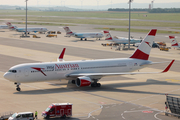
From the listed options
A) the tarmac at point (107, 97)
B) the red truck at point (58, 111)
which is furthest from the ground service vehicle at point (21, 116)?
the tarmac at point (107, 97)

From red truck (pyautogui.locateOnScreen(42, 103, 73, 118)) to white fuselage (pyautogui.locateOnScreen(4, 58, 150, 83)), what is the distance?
13.3 meters

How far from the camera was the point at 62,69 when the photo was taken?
45031 mm

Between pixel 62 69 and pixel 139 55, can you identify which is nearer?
pixel 62 69

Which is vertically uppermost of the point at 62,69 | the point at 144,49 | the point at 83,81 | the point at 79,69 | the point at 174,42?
the point at 174,42

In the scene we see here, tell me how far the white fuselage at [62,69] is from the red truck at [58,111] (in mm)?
13281

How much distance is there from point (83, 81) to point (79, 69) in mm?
3543

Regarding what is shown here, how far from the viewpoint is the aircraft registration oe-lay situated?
42.3m

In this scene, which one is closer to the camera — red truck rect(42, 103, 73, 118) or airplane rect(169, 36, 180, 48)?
red truck rect(42, 103, 73, 118)

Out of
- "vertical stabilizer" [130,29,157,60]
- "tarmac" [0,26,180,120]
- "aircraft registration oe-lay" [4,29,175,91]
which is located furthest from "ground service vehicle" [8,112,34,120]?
"vertical stabilizer" [130,29,157,60]

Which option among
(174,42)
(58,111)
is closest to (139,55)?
(58,111)

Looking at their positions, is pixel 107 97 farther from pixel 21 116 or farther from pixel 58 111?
pixel 21 116

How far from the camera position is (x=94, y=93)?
4191cm

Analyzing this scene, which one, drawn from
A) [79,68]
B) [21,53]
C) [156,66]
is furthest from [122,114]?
[21,53]

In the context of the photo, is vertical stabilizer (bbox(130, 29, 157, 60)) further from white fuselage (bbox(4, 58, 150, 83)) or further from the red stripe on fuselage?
white fuselage (bbox(4, 58, 150, 83))
